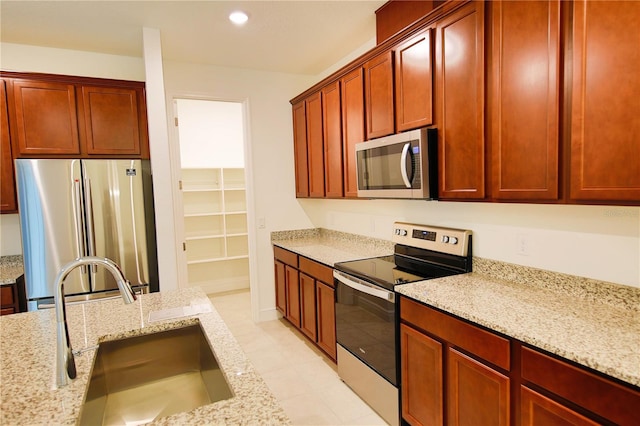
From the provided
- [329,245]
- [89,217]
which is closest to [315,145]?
[329,245]

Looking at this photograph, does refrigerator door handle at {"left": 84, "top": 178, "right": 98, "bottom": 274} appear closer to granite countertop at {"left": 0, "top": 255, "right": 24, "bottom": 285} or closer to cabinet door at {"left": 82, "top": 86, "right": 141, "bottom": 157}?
cabinet door at {"left": 82, "top": 86, "right": 141, "bottom": 157}

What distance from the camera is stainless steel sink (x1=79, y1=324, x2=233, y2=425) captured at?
49.3 inches

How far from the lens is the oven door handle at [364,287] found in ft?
6.67

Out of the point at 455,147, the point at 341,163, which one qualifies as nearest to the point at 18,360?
the point at 455,147

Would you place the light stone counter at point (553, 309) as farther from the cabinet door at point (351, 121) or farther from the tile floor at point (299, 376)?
the cabinet door at point (351, 121)

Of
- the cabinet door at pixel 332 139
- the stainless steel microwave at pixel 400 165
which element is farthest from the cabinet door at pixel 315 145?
the stainless steel microwave at pixel 400 165

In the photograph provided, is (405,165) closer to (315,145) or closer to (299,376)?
(315,145)

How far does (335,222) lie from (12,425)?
3.14 meters

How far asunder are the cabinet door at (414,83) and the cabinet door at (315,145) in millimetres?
1153

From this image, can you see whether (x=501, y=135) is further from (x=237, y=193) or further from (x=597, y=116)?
(x=237, y=193)

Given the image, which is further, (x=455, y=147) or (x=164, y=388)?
(x=455, y=147)

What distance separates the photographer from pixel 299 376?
2787 millimetres

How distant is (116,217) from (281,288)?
1.73m

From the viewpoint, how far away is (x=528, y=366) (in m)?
1.33
